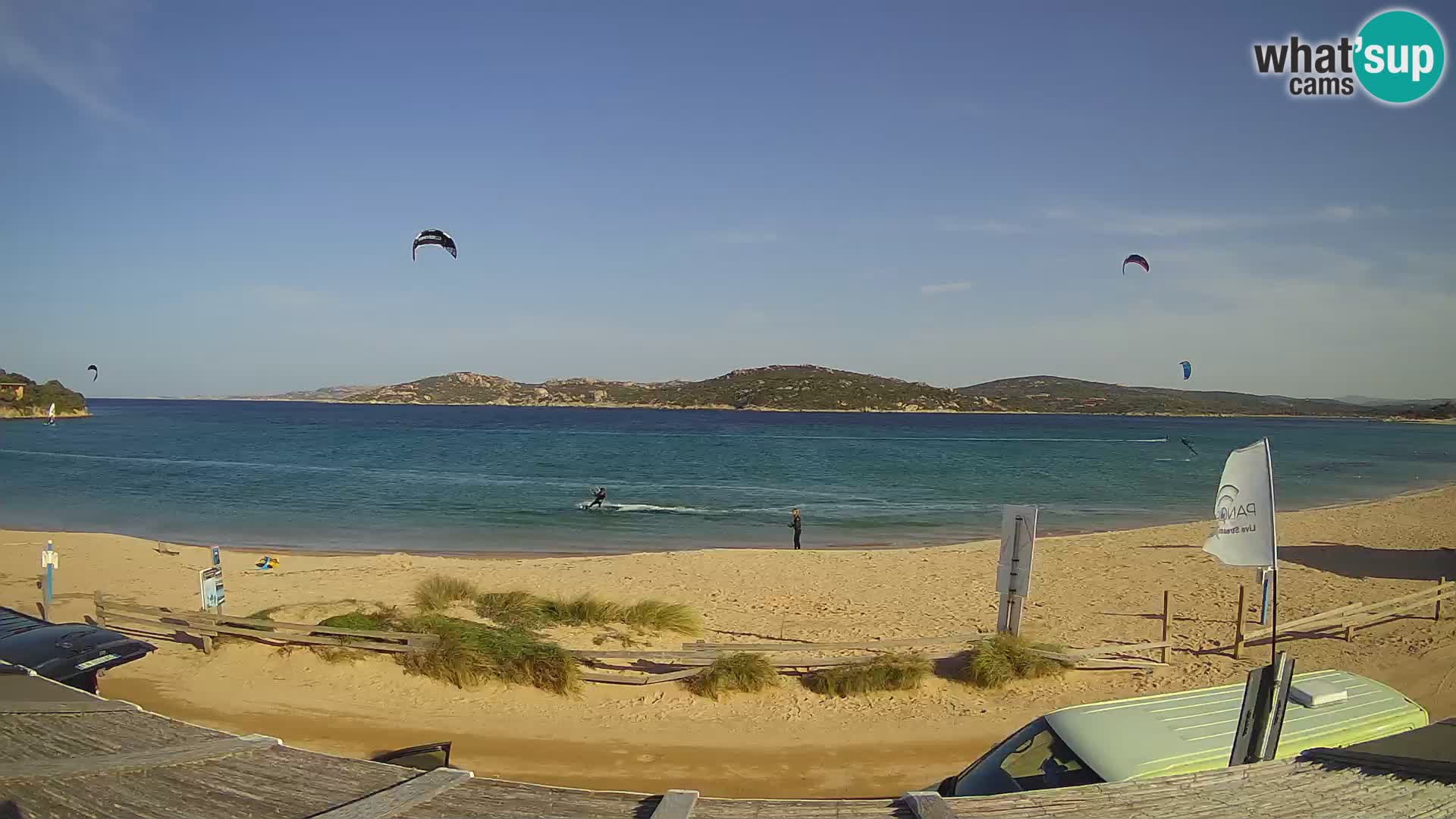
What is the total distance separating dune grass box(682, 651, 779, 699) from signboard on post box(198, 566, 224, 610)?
729cm

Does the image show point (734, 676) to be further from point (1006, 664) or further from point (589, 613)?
point (589, 613)

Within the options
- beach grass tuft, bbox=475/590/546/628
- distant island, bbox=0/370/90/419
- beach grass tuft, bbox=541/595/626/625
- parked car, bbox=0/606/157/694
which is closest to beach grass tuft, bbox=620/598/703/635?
beach grass tuft, bbox=541/595/626/625

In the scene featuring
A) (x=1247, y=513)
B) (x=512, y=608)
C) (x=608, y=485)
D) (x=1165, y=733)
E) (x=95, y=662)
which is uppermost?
(x=1247, y=513)

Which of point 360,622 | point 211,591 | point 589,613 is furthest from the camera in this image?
point 589,613

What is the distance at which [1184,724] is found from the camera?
18.2 ft

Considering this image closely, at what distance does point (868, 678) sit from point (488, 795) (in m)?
7.99

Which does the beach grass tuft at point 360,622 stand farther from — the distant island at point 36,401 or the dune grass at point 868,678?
A: the distant island at point 36,401

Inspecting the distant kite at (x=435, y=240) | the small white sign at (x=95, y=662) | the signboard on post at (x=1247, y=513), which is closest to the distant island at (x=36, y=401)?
the distant kite at (x=435, y=240)

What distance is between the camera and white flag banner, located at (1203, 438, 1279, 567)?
4.55m

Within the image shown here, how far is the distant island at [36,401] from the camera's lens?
11500cm

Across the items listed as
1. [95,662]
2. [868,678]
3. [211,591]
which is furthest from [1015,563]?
[211,591]

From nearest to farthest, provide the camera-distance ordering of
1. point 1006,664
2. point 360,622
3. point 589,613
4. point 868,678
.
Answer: point 868,678
point 1006,664
point 360,622
point 589,613

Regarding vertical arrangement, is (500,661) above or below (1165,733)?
below

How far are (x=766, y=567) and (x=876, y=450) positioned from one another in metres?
57.1
